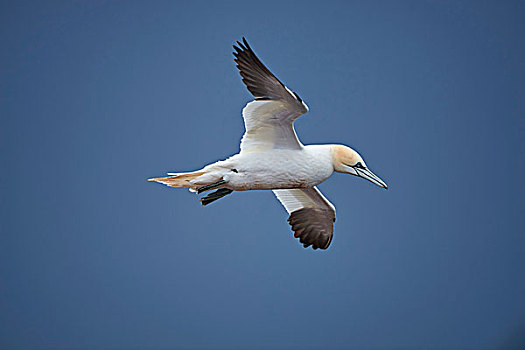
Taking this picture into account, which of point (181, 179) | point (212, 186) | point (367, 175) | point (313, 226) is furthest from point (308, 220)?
point (181, 179)

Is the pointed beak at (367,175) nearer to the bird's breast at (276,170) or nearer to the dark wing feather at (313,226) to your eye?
the bird's breast at (276,170)

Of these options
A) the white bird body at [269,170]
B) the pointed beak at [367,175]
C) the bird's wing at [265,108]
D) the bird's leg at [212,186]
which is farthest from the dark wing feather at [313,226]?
the bird's leg at [212,186]

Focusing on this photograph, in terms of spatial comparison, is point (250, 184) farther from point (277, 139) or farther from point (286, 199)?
point (286, 199)

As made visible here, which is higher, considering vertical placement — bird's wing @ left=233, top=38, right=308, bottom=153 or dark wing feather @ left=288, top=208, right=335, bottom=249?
bird's wing @ left=233, top=38, right=308, bottom=153

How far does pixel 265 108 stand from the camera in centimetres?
534

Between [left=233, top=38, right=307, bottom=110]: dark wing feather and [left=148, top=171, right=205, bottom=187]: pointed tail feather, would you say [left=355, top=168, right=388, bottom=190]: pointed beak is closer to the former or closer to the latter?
[left=233, top=38, right=307, bottom=110]: dark wing feather

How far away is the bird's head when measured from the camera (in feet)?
18.5

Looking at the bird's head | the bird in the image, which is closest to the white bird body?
the bird

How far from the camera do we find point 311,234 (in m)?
6.82

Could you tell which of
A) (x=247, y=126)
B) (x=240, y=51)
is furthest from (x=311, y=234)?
(x=240, y=51)

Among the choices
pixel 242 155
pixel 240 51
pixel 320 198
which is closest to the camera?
pixel 240 51

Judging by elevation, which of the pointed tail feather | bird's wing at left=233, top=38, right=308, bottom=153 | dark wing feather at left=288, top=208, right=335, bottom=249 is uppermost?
bird's wing at left=233, top=38, right=308, bottom=153

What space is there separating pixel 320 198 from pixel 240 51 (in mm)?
2091

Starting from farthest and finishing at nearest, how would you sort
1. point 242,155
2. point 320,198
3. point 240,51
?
point 320,198
point 242,155
point 240,51
